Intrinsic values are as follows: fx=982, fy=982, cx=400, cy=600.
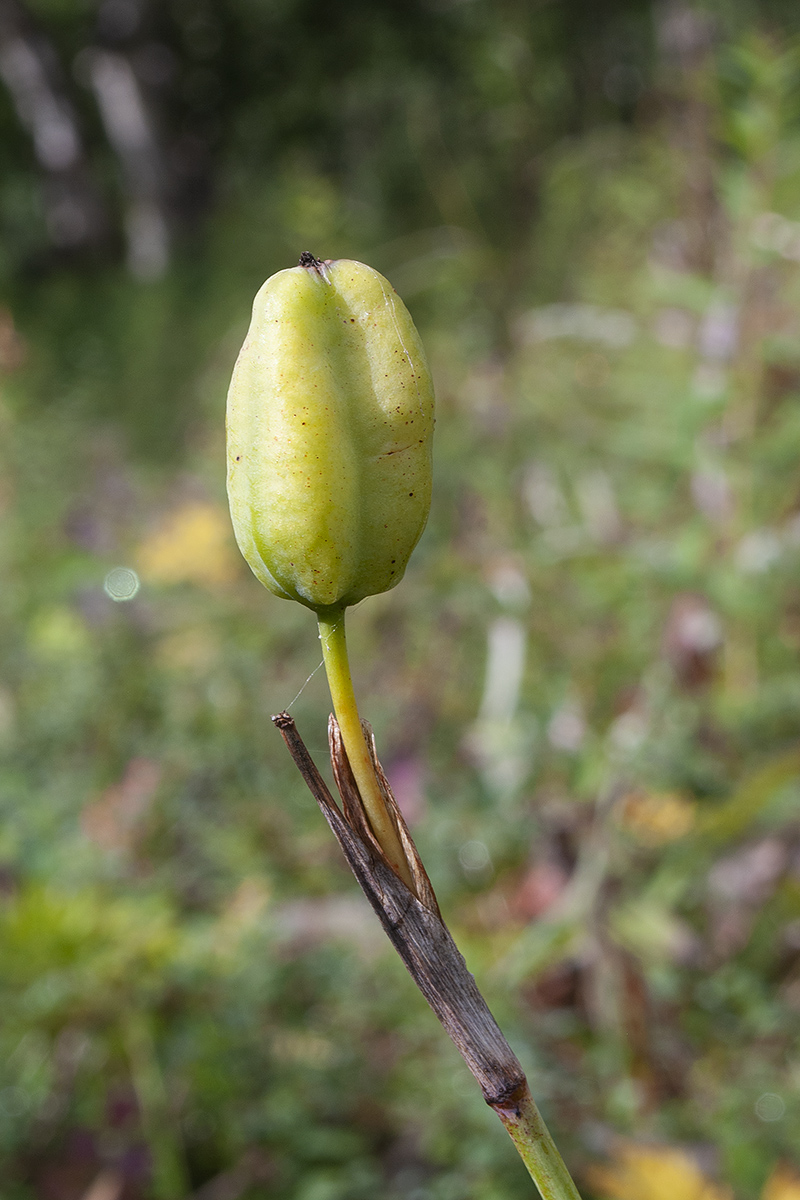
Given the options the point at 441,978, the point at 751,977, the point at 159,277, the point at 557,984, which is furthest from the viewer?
the point at 159,277

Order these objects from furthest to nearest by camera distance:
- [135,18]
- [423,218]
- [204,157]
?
[204,157]
[135,18]
[423,218]

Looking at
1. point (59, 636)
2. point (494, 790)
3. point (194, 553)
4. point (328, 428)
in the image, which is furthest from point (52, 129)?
point (328, 428)

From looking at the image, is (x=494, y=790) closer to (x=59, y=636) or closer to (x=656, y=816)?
(x=656, y=816)


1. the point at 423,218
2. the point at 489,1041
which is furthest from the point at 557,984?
the point at 423,218

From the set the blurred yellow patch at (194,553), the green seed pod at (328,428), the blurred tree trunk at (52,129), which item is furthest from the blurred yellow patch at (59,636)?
the blurred tree trunk at (52,129)

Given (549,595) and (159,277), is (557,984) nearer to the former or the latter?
(549,595)

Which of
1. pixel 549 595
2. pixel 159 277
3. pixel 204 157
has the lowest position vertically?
pixel 549 595

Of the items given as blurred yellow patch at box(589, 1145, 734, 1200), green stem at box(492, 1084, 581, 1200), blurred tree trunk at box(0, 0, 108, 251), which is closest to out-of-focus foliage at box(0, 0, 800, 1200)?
blurred yellow patch at box(589, 1145, 734, 1200)
